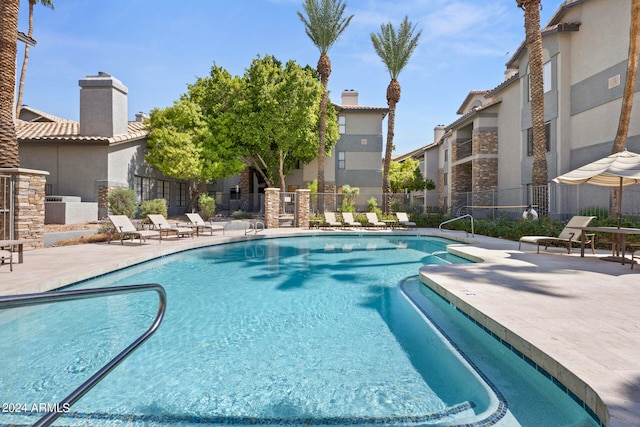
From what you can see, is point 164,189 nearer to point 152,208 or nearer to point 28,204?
point 152,208

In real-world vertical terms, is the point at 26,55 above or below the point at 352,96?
above

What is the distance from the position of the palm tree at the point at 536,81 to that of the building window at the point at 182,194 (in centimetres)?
2242

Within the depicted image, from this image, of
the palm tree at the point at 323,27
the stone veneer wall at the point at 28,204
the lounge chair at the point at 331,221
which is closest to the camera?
the stone veneer wall at the point at 28,204

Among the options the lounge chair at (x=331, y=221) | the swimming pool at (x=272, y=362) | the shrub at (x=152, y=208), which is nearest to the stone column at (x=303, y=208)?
the lounge chair at (x=331, y=221)

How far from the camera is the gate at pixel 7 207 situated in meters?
9.43

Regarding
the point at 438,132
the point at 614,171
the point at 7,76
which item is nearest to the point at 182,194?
the point at 7,76

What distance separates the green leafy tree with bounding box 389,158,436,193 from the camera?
32.6 m

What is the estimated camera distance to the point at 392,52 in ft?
76.3

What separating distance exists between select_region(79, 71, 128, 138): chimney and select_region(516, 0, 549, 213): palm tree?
66.1 ft

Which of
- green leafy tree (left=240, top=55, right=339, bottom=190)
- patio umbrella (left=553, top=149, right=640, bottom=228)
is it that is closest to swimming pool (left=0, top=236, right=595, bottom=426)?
patio umbrella (left=553, top=149, right=640, bottom=228)

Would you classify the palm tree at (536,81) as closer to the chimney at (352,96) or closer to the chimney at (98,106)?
the chimney at (352,96)

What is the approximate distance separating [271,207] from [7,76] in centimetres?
1222

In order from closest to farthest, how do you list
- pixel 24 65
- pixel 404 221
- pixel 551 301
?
1. pixel 551 301
2. pixel 404 221
3. pixel 24 65

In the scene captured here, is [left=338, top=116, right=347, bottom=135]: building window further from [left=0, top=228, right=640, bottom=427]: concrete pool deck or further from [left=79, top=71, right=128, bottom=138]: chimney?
[left=0, top=228, right=640, bottom=427]: concrete pool deck
